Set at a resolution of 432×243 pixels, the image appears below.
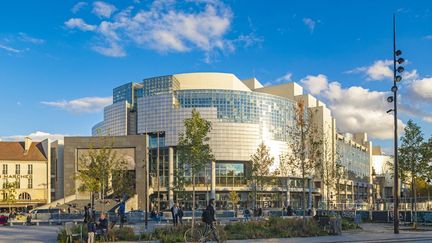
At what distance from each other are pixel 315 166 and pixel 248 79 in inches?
3605

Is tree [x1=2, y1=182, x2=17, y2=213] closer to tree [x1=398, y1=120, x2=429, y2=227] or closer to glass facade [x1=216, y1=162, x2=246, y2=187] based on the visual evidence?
glass facade [x1=216, y1=162, x2=246, y2=187]

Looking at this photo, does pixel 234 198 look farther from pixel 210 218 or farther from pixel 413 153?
pixel 210 218

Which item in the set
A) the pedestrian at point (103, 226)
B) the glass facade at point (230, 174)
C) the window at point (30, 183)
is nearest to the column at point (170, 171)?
the glass facade at point (230, 174)

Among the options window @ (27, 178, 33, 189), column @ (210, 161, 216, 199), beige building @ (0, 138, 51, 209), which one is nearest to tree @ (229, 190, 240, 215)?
column @ (210, 161, 216, 199)

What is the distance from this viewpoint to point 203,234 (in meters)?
21.3

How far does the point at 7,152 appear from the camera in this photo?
297 feet

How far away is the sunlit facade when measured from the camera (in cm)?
9756

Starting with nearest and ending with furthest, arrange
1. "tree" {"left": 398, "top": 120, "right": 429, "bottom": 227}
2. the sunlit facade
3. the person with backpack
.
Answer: the person with backpack → "tree" {"left": 398, "top": 120, "right": 429, "bottom": 227} → the sunlit facade

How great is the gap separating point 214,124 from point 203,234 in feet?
252

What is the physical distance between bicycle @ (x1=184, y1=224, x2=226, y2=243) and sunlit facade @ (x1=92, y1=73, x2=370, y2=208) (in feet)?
223

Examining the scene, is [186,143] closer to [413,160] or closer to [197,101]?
[413,160]

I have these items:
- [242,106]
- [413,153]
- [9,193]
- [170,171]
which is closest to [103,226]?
[413,153]

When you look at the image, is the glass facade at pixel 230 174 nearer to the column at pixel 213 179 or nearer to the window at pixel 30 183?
the column at pixel 213 179

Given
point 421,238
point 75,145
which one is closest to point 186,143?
point 421,238
